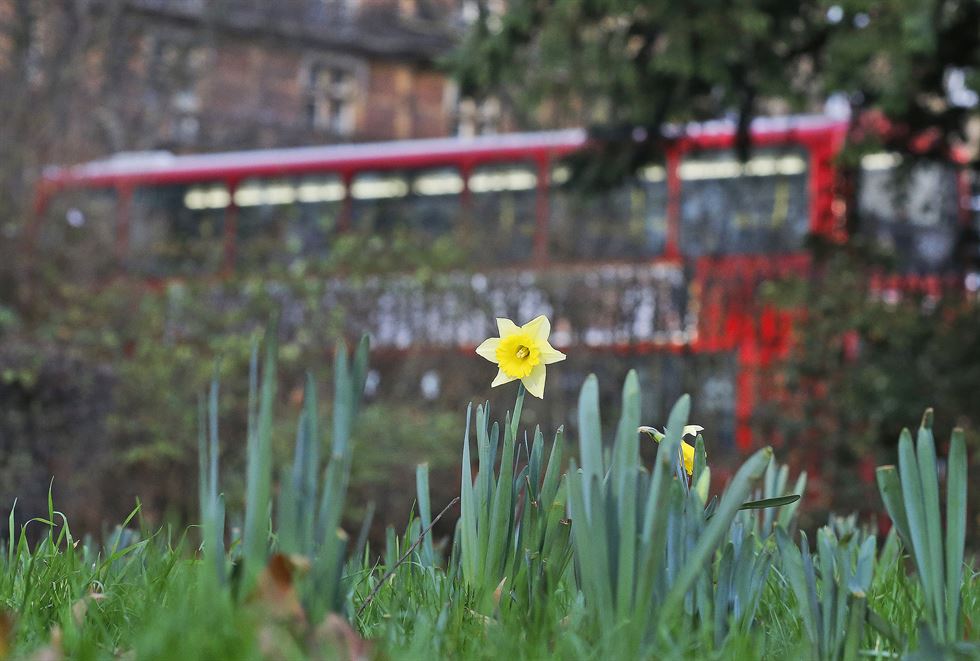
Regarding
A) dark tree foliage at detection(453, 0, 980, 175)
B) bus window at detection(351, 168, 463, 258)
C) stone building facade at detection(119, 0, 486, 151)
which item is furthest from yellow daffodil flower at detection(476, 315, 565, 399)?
stone building facade at detection(119, 0, 486, 151)

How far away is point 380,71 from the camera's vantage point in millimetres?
28062

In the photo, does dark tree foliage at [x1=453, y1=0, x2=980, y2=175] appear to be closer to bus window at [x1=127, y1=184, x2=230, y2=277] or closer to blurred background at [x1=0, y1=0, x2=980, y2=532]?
blurred background at [x1=0, y1=0, x2=980, y2=532]

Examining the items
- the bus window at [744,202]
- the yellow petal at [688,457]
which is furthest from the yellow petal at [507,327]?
the bus window at [744,202]

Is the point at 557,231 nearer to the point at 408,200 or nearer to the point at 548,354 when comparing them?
the point at 408,200

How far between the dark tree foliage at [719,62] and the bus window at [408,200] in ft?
14.2

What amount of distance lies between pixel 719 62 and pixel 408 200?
6551 mm

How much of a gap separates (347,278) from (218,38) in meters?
13.3

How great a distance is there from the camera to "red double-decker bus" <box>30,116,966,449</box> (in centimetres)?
801

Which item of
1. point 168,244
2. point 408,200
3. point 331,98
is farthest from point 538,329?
point 331,98

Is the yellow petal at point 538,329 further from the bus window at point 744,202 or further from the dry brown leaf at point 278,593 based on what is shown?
the bus window at point 744,202

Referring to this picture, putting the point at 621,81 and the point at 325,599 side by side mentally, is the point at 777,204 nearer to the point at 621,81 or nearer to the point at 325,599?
the point at 621,81

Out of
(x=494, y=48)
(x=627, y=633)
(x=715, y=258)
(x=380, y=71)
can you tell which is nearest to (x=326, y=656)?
(x=627, y=633)

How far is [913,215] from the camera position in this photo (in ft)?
26.8

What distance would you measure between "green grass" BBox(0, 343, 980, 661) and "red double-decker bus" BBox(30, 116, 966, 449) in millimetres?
5697
